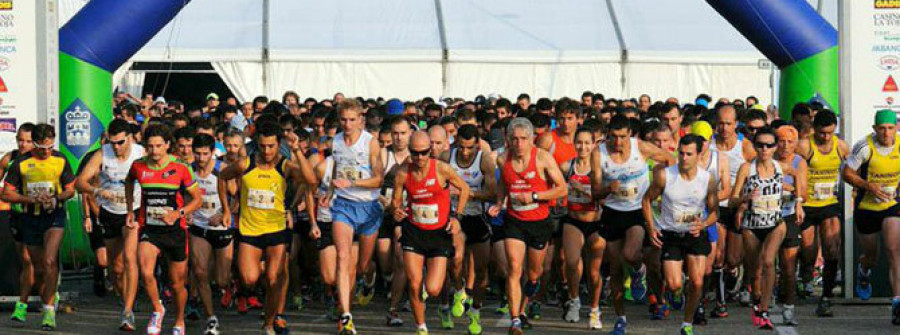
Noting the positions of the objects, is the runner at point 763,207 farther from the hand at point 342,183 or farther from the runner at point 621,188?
the hand at point 342,183

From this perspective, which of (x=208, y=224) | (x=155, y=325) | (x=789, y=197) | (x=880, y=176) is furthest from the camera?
(x=880, y=176)

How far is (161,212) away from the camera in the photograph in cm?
1195

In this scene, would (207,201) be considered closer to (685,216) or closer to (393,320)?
(393,320)

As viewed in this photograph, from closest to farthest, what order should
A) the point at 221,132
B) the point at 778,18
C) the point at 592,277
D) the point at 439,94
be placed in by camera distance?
the point at 592,277
the point at 221,132
the point at 778,18
the point at 439,94

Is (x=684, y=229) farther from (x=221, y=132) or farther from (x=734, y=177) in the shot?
(x=221, y=132)

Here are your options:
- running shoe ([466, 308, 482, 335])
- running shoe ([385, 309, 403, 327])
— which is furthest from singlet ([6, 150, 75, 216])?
running shoe ([466, 308, 482, 335])

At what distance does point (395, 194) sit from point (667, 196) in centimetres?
209

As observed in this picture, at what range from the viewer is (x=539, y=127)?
13.7 meters

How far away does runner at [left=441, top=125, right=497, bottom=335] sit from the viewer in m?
12.8

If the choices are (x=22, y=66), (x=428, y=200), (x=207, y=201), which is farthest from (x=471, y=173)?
(x=22, y=66)

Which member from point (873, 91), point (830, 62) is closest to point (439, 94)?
point (830, 62)

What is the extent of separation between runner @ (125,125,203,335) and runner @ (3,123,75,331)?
1.52 m

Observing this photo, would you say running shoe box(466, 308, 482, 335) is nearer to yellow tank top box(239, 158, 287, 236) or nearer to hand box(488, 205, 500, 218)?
hand box(488, 205, 500, 218)

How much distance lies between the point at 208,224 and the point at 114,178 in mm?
907
